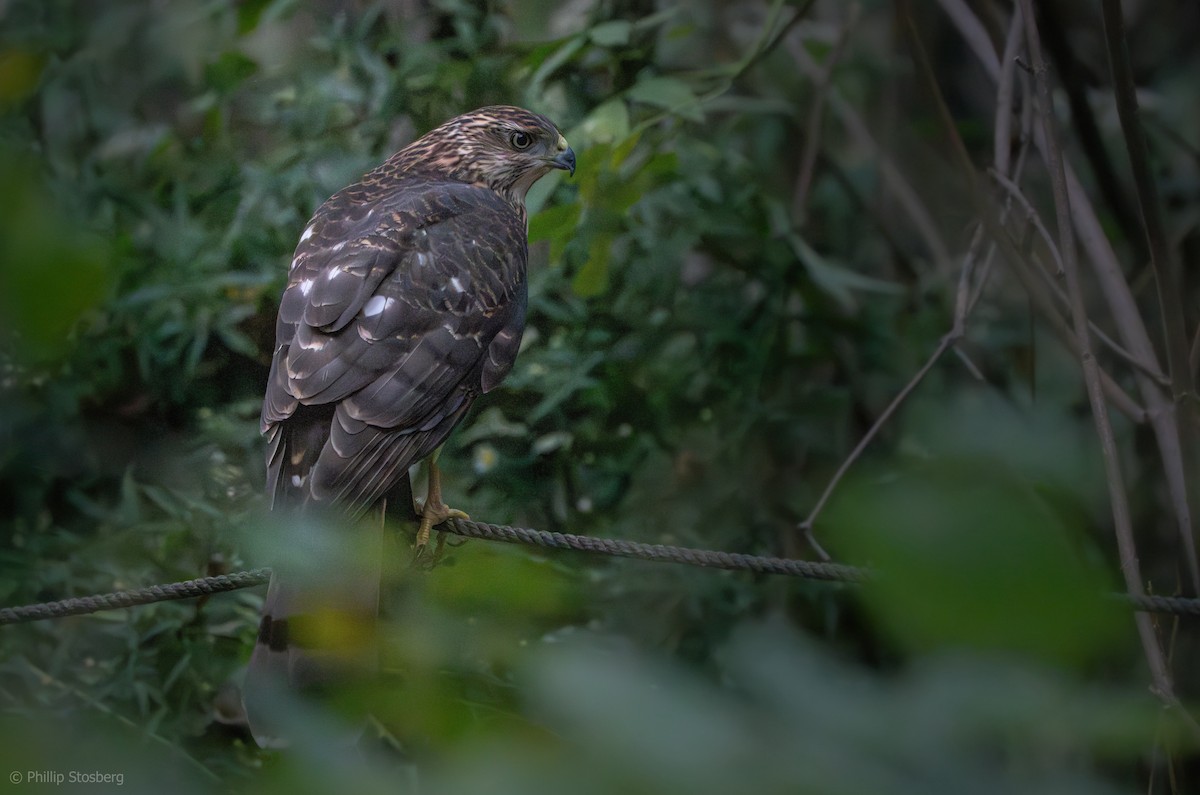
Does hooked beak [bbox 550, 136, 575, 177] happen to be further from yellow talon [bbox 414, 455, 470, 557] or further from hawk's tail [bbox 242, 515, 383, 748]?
hawk's tail [bbox 242, 515, 383, 748]

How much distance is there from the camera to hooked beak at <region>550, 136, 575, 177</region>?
7.45 feet

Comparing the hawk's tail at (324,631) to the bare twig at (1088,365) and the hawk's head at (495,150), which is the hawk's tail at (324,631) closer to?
the bare twig at (1088,365)

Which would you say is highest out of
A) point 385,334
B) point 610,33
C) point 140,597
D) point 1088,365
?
point 610,33

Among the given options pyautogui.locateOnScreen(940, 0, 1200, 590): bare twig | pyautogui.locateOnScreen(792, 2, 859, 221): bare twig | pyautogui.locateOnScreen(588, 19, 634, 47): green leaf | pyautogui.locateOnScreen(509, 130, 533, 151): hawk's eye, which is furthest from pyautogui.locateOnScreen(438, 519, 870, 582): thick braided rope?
pyautogui.locateOnScreen(792, 2, 859, 221): bare twig

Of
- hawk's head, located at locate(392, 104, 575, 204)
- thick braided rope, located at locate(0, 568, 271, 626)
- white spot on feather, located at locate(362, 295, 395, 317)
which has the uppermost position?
hawk's head, located at locate(392, 104, 575, 204)

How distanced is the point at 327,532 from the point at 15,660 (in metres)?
2.22

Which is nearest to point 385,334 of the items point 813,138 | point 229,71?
point 229,71

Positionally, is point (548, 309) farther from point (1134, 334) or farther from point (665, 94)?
point (1134, 334)

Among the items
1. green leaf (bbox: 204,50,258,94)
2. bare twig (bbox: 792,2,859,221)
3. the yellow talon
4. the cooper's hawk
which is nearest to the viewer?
the cooper's hawk

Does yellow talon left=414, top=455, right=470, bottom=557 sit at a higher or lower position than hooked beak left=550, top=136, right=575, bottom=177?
lower

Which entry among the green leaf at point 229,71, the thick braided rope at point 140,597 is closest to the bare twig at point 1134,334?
the thick braided rope at point 140,597

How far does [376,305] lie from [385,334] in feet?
0.19

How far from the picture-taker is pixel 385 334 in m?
1.83

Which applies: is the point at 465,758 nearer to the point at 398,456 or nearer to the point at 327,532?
the point at 327,532
